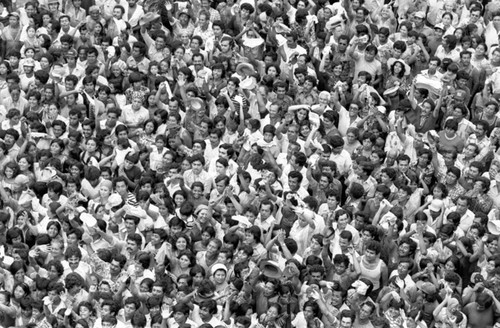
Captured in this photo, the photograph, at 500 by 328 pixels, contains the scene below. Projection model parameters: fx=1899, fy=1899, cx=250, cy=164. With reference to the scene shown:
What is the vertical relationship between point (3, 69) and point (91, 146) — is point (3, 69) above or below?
below

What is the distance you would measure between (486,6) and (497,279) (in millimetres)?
6743

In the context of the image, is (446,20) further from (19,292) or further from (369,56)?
(19,292)

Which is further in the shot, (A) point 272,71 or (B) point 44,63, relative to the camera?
(B) point 44,63

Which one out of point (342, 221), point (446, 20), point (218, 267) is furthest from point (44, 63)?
point (446, 20)

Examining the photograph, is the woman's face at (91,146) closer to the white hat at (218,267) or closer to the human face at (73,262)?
the human face at (73,262)

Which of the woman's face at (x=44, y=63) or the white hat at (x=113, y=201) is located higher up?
the white hat at (x=113, y=201)

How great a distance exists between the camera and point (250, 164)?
26.4 m

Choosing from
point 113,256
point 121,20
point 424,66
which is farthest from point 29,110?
point 424,66

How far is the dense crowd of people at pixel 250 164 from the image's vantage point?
79.1 feet

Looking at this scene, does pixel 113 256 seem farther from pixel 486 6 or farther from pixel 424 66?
pixel 486 6

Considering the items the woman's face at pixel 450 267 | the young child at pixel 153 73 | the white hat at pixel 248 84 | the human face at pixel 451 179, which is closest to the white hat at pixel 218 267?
the woman's face at pixel 450 267

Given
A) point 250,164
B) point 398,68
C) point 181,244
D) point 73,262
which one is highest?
point 398,68

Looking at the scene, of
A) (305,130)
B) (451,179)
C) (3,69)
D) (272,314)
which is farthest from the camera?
(3,69)

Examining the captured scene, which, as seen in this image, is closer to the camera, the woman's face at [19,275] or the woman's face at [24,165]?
the woman's face at [19,275]
